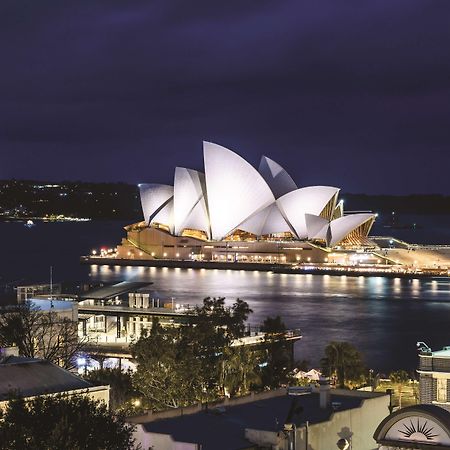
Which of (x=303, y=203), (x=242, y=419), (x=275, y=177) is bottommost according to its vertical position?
(x=242, y=419)

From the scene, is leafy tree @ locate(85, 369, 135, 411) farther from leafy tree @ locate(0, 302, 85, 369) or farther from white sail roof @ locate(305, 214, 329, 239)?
white sail roof @ locate(305, 214, 329, 239)

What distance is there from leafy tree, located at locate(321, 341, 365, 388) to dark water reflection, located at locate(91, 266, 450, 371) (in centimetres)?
309

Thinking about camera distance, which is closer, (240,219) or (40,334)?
(40,334)

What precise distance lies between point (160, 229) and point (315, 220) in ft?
25.8

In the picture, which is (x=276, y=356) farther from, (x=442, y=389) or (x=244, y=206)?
(x=244, y=206)

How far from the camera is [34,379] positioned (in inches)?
324

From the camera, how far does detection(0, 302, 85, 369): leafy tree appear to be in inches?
474

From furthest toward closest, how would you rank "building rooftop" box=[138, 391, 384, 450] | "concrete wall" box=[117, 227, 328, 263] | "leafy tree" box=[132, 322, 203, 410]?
"concrete wall" box=[117, 227, 328, 263] < "leafy tree" box=[132, 322, 203, 410] < "building rooftop" box=[138, 391, 384, 450]

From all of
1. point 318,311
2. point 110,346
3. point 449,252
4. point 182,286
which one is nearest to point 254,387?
point 110,346

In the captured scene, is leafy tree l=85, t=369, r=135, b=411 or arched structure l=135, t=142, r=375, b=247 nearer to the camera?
leafy tree l=85, t=369, r=135, b=411

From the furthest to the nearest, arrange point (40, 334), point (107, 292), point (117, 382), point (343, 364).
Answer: point (107, 292)
point (343, 364)
point (40, 334)
point (117, 382)

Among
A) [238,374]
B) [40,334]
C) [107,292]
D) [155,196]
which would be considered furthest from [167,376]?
[155,196]

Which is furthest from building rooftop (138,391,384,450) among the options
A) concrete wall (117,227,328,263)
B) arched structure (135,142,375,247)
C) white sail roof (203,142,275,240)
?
concrete wall (117,227,328,263)

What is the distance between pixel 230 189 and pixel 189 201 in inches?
128
